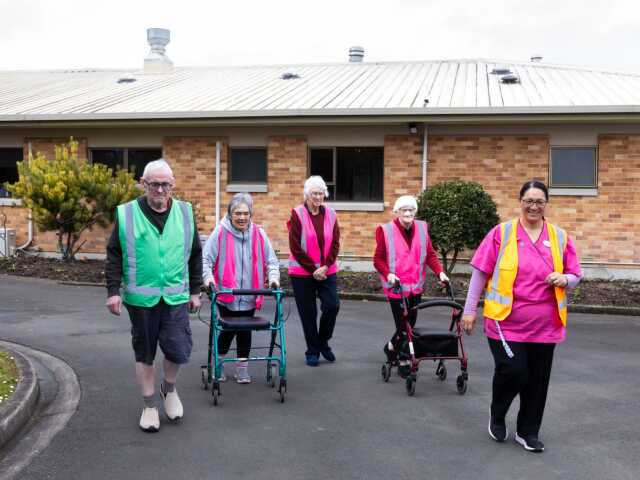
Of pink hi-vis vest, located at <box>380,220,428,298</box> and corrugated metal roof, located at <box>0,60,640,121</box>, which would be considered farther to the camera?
corrugated metal roof, located at <box>0,60,640,121</box>

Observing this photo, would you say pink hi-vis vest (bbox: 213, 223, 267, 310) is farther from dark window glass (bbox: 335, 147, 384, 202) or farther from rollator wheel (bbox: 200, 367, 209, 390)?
dark window glass (bbox: 335, 147, 384, 202)

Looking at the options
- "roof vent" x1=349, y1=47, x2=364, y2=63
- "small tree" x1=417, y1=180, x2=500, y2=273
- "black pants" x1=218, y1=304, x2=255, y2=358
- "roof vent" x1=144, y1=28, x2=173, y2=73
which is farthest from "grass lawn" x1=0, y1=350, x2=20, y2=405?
"roof vent" x1=349, y1=47, x2=364, y2=63

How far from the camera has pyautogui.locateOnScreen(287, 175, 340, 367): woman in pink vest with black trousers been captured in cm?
809

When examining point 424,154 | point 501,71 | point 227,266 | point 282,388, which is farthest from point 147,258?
point 501,71

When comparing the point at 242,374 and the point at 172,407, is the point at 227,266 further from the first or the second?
the point at 172,407

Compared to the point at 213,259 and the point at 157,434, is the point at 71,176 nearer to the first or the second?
the point at 213,259

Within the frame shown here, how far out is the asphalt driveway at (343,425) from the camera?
5.12 metres

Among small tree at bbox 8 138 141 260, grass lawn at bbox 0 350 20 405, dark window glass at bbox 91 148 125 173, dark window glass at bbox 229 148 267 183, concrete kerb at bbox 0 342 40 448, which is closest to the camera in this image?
concrete kerb at bbox 0 342 40 448

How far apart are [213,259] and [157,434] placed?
72.5 inches

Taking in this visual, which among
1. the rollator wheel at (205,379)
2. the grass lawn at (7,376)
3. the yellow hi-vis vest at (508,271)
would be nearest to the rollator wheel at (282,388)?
the rollator wheel at (205,379)

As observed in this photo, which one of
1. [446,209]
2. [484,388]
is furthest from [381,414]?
[446,209]

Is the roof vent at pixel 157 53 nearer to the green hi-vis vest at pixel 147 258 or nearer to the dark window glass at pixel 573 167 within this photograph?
the dark window glass at pixel 573 167

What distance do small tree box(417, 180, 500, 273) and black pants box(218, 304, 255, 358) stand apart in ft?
23.2

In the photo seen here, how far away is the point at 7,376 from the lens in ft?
22.9
